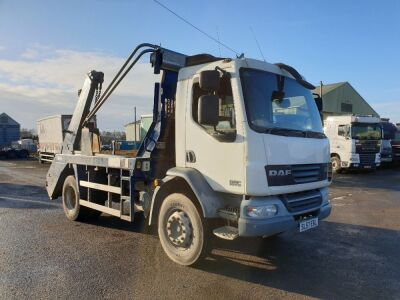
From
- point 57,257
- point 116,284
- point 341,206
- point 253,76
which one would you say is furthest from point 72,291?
point 341,206

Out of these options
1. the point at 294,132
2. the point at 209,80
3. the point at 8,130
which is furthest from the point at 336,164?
the point at 8,130

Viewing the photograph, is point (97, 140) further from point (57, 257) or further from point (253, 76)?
point (253, 76)

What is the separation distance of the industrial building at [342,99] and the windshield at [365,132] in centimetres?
2542

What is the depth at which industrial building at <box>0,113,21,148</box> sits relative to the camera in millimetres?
45375

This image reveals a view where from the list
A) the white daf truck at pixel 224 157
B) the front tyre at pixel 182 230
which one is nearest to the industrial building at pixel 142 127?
the white daf truck at pixel 224 157

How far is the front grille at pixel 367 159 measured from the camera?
751 inches

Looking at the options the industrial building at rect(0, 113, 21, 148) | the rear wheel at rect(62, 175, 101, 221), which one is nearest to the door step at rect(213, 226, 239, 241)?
the rear wheel at rect(62, 175, 101, 221)

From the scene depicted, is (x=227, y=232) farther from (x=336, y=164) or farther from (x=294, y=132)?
(x=336, y=164)

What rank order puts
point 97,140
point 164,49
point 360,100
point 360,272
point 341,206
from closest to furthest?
point 360,272
point 164,49
point 97,140
point 341,206
point 360,100

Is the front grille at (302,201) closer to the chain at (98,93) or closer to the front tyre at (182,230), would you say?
the front tyre at (182,230)

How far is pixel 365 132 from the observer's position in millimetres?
19094

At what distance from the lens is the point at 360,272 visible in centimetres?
530

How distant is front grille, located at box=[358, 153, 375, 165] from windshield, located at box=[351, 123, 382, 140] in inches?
32.1

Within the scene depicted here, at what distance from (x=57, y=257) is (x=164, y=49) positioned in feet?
11.6
